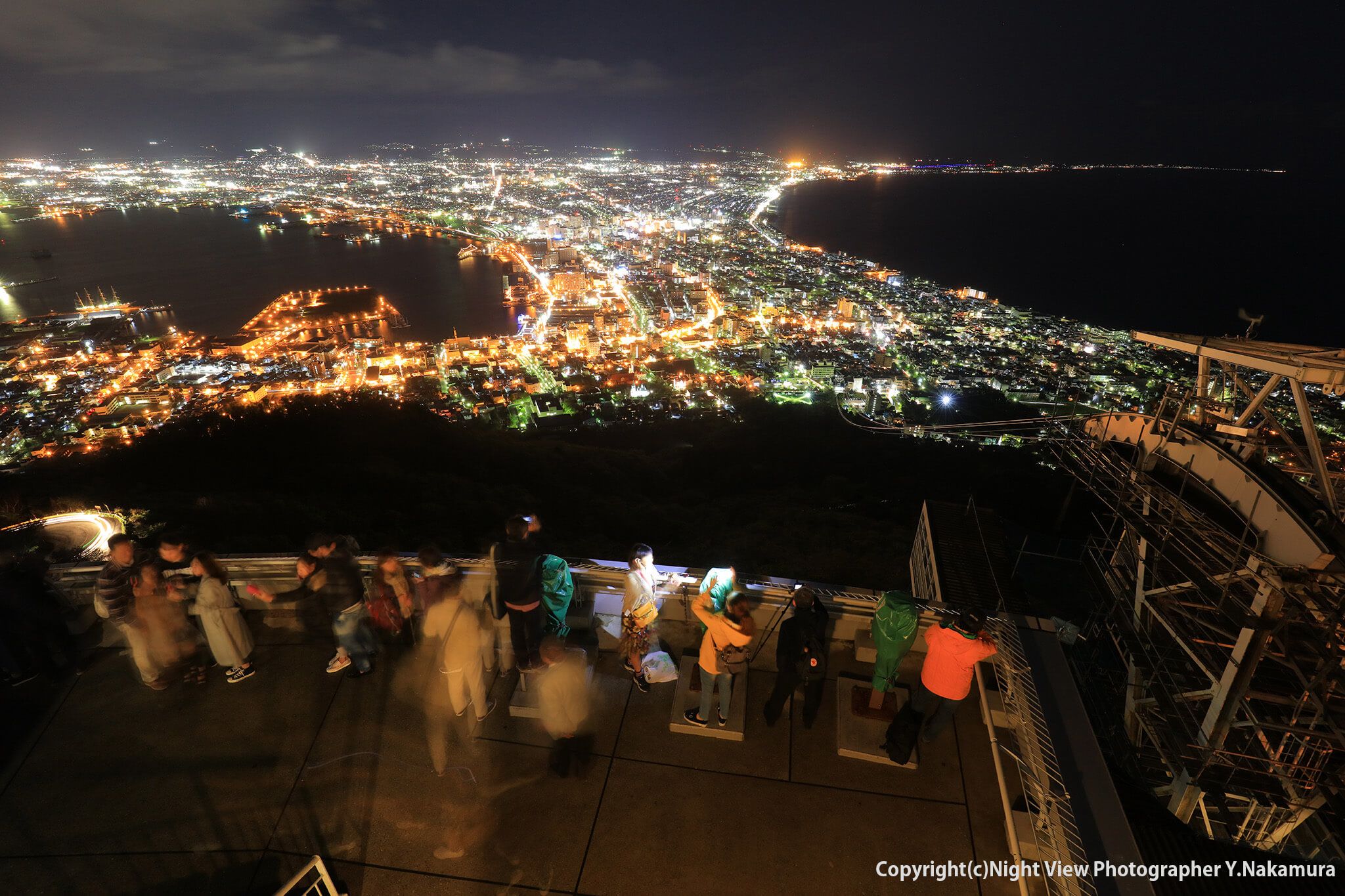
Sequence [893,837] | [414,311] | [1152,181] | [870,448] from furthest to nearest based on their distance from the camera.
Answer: [1152,181] → [414,311] → [870,448] → [893,837]

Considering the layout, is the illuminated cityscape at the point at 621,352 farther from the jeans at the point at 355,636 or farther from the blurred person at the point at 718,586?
the jeans at the point at 355,636

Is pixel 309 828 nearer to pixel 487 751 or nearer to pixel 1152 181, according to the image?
pixel 487 751

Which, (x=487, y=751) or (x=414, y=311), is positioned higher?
(x=487, y=751)

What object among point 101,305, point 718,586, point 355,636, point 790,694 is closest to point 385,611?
point 355,636

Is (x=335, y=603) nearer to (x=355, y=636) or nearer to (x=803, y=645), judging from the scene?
(x=355, y=636)

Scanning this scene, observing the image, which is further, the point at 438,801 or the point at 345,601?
the point at 345,601

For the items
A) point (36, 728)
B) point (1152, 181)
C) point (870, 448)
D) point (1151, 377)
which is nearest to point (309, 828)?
point (36, 728)

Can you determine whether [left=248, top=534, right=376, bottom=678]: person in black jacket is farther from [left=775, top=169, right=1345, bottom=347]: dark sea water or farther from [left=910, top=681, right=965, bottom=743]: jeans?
[left=775, top=169, right=1345, bottom=347]: dark sea water
